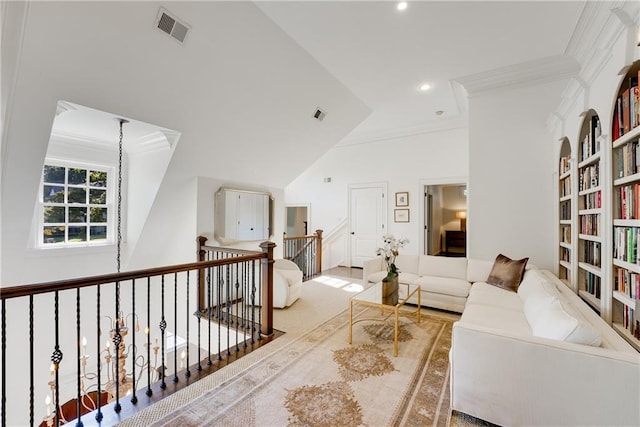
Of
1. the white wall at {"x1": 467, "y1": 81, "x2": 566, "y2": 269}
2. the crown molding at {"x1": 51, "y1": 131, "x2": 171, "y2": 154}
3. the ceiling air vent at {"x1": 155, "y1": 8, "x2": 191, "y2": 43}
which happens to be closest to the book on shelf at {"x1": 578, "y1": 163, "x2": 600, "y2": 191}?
the white wall at {"x1": 467, "y1": 81, "x2": 566, "y2": 269}

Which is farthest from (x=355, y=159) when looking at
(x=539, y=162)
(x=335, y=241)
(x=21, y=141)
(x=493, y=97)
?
(x=21, y=141)

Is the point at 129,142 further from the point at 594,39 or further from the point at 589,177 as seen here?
the point at 589,177

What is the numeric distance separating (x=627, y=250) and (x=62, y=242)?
18.8 ft

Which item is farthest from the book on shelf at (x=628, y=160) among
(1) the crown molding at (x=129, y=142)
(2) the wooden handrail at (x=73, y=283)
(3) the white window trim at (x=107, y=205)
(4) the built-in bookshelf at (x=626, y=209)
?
(3) the white window trim at (x=107, y=205)

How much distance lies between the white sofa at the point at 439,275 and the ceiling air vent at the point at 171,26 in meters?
3.54

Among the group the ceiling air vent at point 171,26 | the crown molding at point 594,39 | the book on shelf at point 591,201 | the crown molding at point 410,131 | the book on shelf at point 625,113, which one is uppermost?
the crown molding at point 410,131

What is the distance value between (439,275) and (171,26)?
422cm

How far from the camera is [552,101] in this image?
12.0 ft

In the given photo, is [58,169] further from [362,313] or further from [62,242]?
[362,313]

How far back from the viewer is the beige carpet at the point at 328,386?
5.90ft

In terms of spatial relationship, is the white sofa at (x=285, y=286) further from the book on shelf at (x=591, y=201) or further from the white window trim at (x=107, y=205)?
the book on shelf at (x=591, y=201)

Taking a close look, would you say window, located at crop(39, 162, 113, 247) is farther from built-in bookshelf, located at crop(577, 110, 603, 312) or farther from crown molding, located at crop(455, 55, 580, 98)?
built-in bookshelf, located at crop(577, 110, 603, 312)

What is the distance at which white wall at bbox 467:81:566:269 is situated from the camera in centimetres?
370

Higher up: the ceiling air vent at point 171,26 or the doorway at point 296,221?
the ceiling air vent at point 171,26
